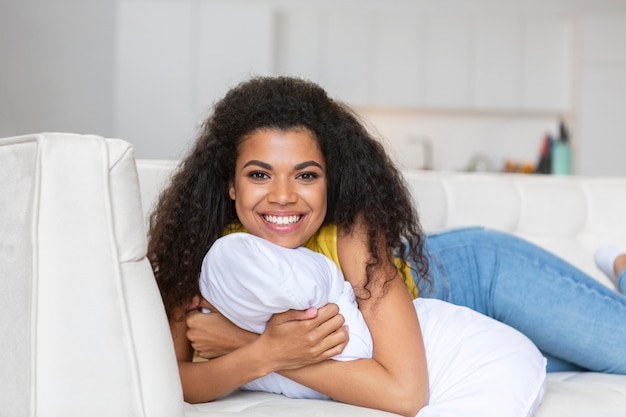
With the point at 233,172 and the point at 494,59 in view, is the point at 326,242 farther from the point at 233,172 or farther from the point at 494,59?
the point at 494,59

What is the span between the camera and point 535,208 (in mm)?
2152

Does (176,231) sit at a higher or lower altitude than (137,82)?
lower

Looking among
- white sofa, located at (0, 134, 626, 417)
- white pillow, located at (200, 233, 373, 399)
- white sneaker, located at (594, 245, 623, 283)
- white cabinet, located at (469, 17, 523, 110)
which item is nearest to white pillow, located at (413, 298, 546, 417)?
white pillow, located at (200, 233, 373, 399)

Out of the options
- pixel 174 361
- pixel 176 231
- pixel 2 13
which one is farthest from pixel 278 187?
pixel 2 13

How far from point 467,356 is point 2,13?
3.72 meters

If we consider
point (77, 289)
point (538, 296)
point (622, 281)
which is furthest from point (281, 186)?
point (622, 281)

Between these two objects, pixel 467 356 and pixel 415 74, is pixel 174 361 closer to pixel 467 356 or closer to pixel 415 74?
pixel 467 356

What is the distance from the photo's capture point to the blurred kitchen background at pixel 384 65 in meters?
4.89

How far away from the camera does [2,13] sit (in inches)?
165

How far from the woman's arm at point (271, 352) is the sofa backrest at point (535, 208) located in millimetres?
853

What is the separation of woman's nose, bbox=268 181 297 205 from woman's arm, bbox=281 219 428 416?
6.8 inches

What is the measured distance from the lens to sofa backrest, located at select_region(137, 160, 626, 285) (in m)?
2.07

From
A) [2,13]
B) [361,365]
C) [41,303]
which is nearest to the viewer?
[41,303]

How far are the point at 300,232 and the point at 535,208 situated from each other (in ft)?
3.52
